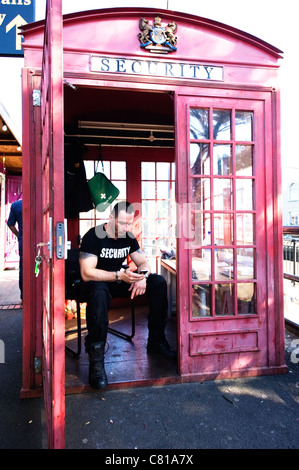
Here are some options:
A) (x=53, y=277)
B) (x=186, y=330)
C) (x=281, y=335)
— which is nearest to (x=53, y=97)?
(x=53, y=277)

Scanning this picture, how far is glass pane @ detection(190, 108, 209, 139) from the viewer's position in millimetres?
2812

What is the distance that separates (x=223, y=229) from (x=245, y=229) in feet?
0.77

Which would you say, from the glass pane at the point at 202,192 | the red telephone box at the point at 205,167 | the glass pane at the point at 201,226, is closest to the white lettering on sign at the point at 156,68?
the red telephone box at the point at 205,167

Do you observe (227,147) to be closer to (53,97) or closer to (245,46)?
(245,46)

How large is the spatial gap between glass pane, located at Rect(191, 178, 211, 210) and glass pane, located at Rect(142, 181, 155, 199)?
2.34m

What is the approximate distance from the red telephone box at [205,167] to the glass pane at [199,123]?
10 mm

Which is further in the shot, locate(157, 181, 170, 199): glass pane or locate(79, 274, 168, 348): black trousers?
locate(157, 181, 170, 199): glass pane

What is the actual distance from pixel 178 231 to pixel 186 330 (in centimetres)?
93

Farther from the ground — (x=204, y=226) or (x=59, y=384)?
(x=204, y=226)

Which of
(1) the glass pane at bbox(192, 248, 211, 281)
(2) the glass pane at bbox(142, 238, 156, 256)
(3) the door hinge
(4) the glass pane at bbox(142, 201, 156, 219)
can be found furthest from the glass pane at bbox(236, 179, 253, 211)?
(2) the glass pane at bbox(142, 238, 156, 256)

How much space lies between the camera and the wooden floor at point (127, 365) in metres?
2.66

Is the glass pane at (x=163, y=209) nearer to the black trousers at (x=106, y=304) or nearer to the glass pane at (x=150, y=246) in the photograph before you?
the glass pane at (x=150, y=246)

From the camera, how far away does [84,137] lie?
460cm

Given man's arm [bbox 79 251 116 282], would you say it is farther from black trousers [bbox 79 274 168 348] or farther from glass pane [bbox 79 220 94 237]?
glass pane [bbox 79 220 94 237]
